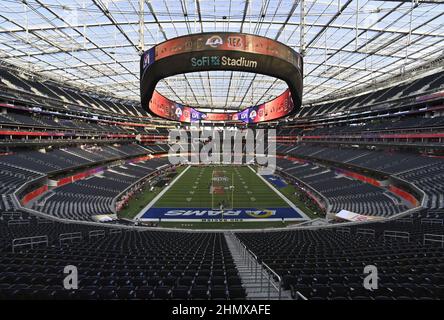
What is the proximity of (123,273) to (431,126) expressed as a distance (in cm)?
3678

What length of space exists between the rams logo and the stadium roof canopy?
17580 mm

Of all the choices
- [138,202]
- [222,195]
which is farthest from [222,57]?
[222,195]

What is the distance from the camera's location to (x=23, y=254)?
27.0ft

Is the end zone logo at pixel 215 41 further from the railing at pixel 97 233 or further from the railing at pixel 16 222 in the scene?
the railing at pixel 16 222

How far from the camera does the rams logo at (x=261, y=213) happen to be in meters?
28.1

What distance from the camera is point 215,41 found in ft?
37.0

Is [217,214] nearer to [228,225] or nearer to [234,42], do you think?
[228,225]

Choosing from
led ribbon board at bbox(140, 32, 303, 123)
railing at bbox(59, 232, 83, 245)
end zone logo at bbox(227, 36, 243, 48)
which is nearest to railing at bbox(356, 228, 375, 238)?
led ribbon board at bbox(140, 32, 303, 123)

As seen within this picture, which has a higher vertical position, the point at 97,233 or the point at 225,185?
the point at 225,185

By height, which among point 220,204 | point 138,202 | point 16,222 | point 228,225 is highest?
point 16,222
